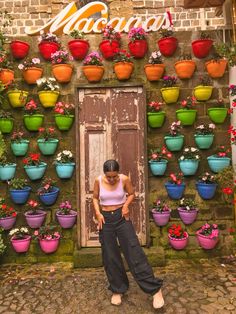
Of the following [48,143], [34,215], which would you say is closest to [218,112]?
[48,143]

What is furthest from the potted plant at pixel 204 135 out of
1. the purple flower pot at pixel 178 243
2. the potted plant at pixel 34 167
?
the potted plant at pixel 34 167

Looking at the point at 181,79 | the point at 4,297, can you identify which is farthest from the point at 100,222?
the point at 181,79

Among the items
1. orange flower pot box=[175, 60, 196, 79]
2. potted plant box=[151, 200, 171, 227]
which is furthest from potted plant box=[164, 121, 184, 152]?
potted plant box=[151, 200, 171, 227]

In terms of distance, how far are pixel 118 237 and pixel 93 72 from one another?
9.41ft

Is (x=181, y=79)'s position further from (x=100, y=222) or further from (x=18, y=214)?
(x=18, y=214)

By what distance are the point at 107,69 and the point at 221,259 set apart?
3.78 meters

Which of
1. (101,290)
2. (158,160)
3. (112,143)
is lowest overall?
(101,290)

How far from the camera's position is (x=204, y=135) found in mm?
5113

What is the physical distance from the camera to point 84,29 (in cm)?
540

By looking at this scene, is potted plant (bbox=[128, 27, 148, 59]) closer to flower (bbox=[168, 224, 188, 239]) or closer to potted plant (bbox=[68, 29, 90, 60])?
potted plant (bbox=[68, 29, 90, 60])

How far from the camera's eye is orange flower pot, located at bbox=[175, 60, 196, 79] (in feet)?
16.8

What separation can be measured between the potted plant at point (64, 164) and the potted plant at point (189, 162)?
6.10 ft

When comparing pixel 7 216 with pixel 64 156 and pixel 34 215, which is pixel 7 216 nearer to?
pixel 34 215

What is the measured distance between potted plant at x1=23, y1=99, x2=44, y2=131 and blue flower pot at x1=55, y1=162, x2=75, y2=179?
0.78 m
